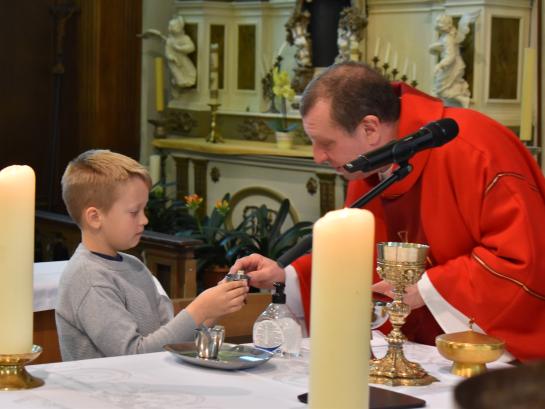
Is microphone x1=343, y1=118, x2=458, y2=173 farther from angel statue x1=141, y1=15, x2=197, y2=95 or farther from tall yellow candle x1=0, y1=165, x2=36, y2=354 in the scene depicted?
angel statue x1=141, y1=15, x2=197, y2=95

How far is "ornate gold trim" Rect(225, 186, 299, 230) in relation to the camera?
8.03 metres

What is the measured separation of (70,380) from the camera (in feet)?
7.14

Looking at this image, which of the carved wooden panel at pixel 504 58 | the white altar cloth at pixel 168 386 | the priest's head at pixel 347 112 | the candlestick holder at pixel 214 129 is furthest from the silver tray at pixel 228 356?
the candlestick holder at pixel 214 129

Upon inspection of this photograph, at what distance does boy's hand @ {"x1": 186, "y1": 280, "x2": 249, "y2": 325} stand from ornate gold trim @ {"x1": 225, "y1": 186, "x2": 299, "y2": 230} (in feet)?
17.7

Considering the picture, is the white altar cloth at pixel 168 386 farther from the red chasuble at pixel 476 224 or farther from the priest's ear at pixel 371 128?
the priest's ear at pixel 371 128

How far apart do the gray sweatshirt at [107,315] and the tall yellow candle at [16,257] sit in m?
0.64

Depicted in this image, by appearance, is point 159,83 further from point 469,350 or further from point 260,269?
point 469,350

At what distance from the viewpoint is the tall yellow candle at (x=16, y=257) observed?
1.85 m

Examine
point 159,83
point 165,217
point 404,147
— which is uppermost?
point 159,83

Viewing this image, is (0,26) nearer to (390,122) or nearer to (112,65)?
(112,65)

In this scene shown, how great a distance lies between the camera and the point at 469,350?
2.30 meters

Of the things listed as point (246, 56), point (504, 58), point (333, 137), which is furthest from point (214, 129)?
point (333, 137)

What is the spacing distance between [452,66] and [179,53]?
2.77m

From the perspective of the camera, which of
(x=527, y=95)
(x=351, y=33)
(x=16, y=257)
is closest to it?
(x=16, y=257)
